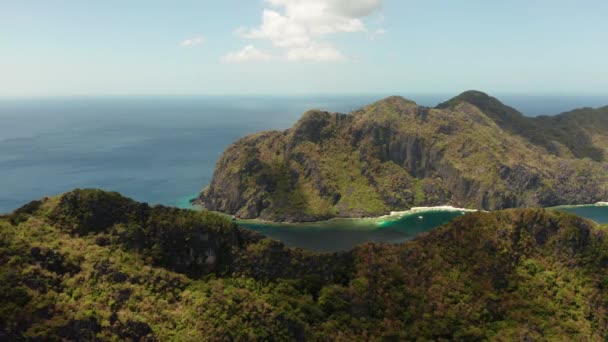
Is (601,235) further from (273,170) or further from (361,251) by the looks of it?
(273,170)

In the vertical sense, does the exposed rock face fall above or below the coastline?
above

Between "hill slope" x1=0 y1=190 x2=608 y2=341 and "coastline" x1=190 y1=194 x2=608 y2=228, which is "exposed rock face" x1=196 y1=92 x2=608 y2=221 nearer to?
"coastline" x1=190 y1=194 x2=608 y2=228

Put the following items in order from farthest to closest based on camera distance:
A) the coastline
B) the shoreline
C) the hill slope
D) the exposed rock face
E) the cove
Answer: the exposed rock face
the shoreline
the coastline
the cove
the hill slope

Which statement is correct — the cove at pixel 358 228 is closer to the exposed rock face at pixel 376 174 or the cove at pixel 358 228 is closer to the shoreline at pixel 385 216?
the shoreline at pixel 385 216

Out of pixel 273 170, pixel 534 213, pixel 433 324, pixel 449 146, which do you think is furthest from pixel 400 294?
pixel 449 146

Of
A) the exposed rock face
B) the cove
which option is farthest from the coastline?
the exposed rock face

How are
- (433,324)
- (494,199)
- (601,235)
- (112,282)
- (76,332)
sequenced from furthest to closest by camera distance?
(494,199)
(601,235)
(433,324)
(112,282)
(76,332)

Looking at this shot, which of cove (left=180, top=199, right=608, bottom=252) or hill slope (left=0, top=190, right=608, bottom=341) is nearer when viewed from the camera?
hill slope (left=0, top=190, right=608, bottom=341)
